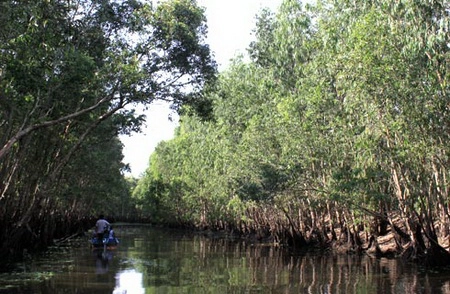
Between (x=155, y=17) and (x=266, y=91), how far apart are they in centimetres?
1412

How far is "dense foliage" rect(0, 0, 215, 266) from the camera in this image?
10.9m

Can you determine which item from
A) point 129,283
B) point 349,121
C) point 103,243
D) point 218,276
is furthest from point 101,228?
point 349,121

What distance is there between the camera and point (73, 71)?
38.9 feet

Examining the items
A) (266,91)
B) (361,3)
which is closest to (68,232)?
(266,91)

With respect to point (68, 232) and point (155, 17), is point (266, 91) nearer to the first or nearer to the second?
point (155, 17)

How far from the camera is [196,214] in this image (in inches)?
2441

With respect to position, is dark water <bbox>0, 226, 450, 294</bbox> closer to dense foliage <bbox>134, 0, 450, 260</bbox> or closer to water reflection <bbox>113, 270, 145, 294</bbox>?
water reflection <bbox>113, 270, 145, 294</bbox>

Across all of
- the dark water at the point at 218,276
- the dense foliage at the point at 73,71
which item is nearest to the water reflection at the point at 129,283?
the dark water at the point at 218,276

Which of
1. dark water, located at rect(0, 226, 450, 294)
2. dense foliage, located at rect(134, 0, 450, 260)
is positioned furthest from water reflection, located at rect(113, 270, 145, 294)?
dense foliage, located at rect(134, 0, 450, 260)

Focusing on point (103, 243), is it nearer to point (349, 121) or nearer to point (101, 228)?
point (101, 228)

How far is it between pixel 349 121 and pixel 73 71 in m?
10.0

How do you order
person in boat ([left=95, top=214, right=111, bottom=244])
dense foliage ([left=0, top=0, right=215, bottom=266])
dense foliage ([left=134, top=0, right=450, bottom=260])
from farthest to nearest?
1. person in boat ([left=95, top=214, right=111, bottom=244])
2. dense foliage ([left=134, top=0, right=450, bottom=260])
3. dense foliage ([left=0, top=0, right=215, bottom=266])

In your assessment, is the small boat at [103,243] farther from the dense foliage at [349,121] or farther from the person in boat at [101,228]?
the dense foliage at [349,121]

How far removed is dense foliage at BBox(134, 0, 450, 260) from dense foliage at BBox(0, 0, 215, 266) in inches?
95.7
